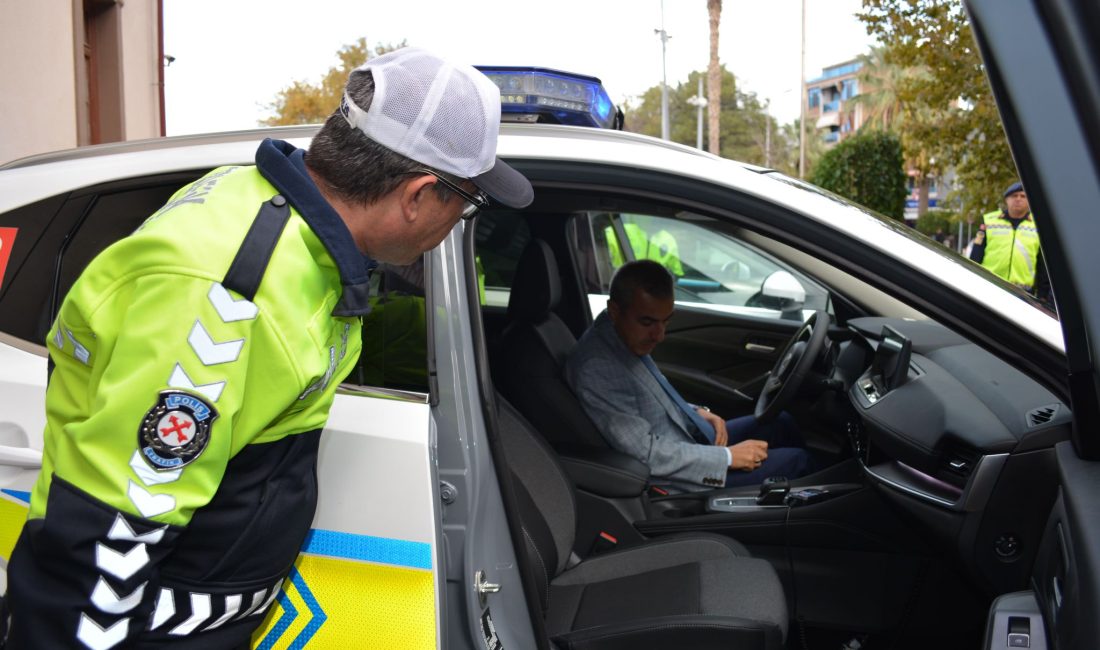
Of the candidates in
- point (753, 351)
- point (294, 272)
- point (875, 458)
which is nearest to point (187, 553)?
point (294, 272)

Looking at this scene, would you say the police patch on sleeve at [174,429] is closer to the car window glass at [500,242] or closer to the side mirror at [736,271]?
the car window glass at [500,242]

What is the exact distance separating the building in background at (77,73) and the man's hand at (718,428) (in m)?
5.76

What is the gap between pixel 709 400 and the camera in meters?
4.46

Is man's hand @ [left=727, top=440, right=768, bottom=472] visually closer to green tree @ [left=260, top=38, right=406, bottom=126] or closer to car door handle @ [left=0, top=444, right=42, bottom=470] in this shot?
car door handle @ [left=0, top=444, right=42, bottom=470]

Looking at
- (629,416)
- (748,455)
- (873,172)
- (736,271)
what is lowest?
(748,455)

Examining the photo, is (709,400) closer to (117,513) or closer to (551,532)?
(551,532)

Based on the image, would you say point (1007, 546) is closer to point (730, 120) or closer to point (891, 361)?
point (891, 361)

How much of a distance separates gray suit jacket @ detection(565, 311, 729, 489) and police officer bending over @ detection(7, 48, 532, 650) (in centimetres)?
171

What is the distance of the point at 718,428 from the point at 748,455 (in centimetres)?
42

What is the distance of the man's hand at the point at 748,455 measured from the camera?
3154 millimetres

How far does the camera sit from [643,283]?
3.23m

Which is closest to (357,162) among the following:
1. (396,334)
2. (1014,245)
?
(396,334)

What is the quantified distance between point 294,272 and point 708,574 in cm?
149

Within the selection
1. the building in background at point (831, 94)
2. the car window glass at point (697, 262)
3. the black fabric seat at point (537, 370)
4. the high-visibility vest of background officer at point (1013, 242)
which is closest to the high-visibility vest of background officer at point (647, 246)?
the car window glass at point (697, 262)
